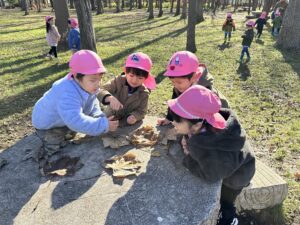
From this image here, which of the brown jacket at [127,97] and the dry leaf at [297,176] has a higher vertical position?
the brown jacket at [127,97]

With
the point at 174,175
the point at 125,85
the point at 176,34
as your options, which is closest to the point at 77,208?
the point at 174,175

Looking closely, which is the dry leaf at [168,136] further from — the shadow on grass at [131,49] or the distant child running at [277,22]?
the distant child running at [277,22]

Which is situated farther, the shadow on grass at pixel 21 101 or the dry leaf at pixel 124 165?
the shadow on grass at pixel 21 101

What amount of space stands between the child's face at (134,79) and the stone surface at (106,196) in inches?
40.2

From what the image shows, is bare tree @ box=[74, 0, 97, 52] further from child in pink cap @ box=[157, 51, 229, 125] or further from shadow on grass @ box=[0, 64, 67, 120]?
child in pink cap @ box=[157, 51, 229, 125]

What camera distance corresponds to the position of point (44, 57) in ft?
35.2

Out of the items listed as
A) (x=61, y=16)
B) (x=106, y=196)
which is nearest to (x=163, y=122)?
(x=106, y=196)

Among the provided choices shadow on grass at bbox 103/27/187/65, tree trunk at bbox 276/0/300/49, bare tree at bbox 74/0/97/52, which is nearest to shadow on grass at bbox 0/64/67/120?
bare tree at bbox 74/0/97/52

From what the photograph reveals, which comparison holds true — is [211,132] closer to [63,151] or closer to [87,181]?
[87,181]

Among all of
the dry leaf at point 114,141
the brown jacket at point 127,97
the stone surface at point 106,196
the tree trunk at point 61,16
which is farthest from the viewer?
the tree trunk at point 61,16

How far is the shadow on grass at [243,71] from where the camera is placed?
8203 mm

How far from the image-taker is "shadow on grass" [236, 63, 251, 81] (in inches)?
323

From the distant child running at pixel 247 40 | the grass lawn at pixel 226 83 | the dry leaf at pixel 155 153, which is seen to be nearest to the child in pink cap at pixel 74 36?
the grass lawn at pixel 226 83

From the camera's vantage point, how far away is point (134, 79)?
388cm
